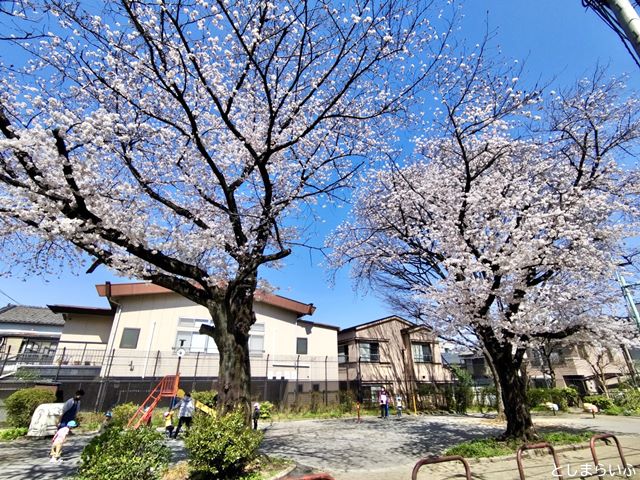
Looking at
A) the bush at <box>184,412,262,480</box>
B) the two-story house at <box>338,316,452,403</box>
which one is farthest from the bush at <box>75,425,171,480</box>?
the two-story house at <box>338,316,452,403</box>

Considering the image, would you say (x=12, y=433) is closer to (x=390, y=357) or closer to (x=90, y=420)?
(x=90, y=420)

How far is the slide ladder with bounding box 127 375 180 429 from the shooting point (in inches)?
448

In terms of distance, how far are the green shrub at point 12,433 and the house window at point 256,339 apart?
10014 mm

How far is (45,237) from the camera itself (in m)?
6.31

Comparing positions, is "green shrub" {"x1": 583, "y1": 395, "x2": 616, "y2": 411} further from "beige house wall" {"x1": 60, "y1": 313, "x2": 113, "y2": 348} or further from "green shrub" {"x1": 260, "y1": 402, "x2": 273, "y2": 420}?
"beige house wall" {"x1": 60, "y1": 313, "x2": 113, "y2": 348}

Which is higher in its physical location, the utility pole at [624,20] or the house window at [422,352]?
the utility pole at [624,20]

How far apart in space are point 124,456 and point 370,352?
69.9ft

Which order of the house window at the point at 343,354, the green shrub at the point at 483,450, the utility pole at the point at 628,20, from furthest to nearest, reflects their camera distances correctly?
the house window at the point at 343,354 < the green shrub at the point at 483,450 < the utility pole at the point at 628,20

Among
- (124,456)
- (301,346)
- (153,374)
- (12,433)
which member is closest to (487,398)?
(301,346)

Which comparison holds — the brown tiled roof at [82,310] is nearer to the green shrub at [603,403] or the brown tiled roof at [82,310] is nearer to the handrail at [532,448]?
the handrail at [532,448]

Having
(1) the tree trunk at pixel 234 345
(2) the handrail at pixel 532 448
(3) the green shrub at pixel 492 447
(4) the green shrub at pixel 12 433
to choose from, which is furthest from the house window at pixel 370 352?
(4) the green shrub at pixel 12 433

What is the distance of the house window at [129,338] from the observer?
56.1ft

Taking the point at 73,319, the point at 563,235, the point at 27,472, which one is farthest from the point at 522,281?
the point at 73,319

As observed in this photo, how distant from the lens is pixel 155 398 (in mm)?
14555
